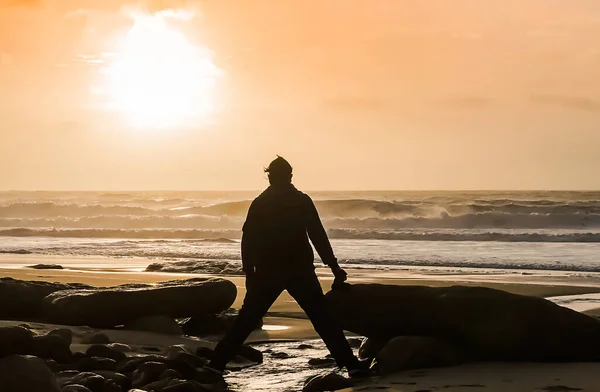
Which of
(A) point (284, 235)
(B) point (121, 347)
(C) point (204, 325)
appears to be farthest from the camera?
(C) point (204, 325)

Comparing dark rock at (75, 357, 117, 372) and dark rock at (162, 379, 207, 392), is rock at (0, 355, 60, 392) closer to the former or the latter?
dark rock at (162, 379, 207, 392)

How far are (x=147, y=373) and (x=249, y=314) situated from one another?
1.16 metres

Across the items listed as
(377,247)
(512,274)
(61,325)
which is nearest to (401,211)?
(377,247)

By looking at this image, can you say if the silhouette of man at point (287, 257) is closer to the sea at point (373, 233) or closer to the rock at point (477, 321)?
the rock at point (477, 321)

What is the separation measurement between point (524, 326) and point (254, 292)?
2596 millimetres

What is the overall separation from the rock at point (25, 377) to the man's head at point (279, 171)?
2783mm

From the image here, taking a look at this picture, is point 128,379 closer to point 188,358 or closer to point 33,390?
point 188,358

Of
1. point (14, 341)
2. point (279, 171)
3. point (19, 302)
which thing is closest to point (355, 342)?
point (279, 171)

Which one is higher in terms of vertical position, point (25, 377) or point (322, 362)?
point (25, 377)

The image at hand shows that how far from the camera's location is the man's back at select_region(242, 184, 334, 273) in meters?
7.70

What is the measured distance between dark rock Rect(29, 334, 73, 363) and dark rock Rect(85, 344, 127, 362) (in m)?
0.35

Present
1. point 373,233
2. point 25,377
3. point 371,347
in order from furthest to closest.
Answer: point 373,233
point 371,347
point 25,377

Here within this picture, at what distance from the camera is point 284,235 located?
7703mm

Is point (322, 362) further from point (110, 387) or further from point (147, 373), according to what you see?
point (110, 387)
